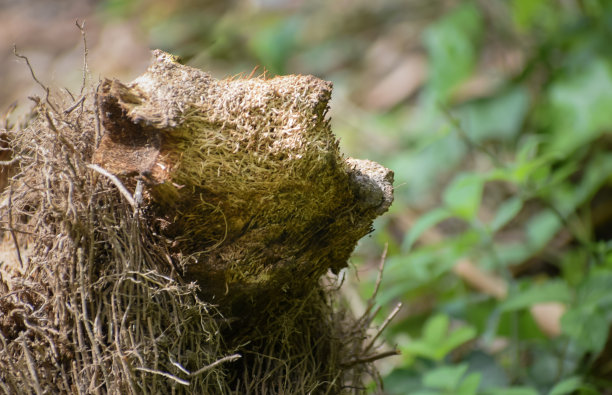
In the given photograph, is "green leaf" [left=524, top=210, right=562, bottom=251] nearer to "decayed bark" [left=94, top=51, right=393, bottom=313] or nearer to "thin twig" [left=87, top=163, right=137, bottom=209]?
"decayed bark" [left=94, top=51, right=393, bottom=313]

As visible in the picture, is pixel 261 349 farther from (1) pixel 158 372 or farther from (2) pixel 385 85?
(2) pixel 385 85

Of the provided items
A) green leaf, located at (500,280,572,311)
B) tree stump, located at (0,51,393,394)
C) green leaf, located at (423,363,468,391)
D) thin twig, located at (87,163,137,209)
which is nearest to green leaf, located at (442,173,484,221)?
green leaf, located at (500,280,572,311)

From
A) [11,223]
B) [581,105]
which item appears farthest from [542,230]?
[11,223]

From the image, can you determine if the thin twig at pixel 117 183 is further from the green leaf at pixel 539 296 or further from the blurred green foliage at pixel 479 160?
the green leaf at pixel 539 296

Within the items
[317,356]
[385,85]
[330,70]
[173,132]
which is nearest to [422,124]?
[385,85]

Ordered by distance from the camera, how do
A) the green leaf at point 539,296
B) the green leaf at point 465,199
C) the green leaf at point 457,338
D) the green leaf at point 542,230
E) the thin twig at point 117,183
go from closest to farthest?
1. the thin twig at point 117,183
2. the green leaf at point 457,338
3. the green leaf at point 539,296
4. the green leaf at point 465,199
5. the green leaf at point 542,230

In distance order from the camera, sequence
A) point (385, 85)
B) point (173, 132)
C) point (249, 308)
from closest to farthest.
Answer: point (173, 132), point (249, 308), point (385, 85)

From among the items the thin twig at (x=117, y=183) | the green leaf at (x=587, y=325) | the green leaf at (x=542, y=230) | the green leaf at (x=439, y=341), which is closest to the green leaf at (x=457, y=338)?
the green leaf at (x=439, y=341)
